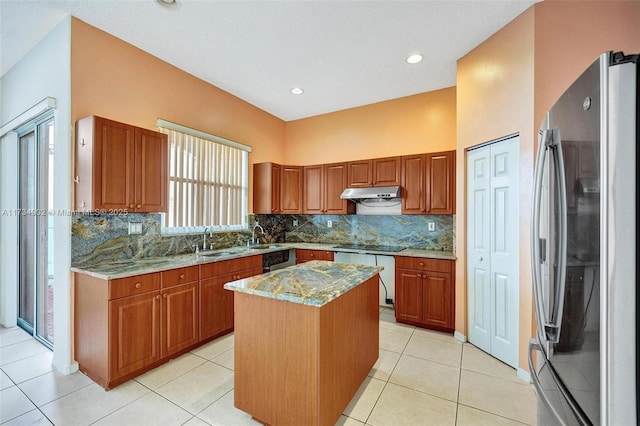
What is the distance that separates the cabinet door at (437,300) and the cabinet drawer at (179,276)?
2.64 metres

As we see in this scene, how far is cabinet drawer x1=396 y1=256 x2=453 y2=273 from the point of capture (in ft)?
10.5

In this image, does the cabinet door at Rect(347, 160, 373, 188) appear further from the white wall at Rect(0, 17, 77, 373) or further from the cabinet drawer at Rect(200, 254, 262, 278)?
the white wall at Rect(0, 17, 77, 373)

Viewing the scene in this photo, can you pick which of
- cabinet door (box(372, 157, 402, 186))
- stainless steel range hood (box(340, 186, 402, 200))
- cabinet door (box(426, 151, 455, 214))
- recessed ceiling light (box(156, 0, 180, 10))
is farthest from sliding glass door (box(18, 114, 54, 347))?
cabinet door (box(426, 151, 455, 214))

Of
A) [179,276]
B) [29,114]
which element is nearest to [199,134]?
[29,114]

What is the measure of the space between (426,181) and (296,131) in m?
2.69

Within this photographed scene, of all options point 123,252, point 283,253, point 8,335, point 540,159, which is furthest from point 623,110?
point 8,335

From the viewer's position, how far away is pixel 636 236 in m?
0.70

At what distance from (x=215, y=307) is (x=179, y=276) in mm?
610

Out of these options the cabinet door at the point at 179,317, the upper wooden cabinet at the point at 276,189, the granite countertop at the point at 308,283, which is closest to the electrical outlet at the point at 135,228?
the cabinet door at the point at 179,317

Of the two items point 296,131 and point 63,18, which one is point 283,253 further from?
point 63,18

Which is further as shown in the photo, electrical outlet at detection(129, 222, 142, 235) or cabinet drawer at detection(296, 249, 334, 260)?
cabinet drawer at detection(296, 249, 334, 260)

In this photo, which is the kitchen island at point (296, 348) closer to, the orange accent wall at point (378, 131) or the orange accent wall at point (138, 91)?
the orange accent wall at point (138, 91)

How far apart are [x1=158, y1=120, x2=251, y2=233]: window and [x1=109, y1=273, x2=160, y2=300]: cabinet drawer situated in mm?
896

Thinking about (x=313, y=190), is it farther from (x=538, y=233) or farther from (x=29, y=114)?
(x=538, y=233)
